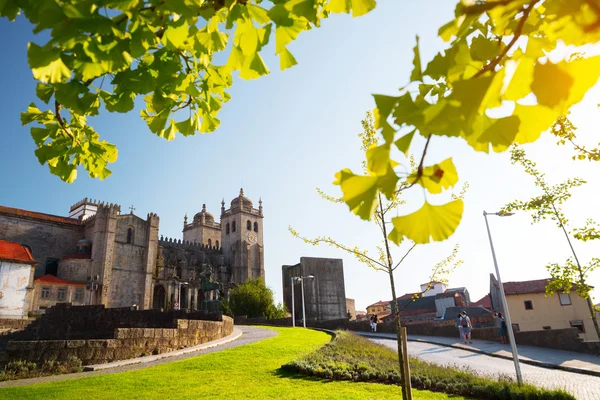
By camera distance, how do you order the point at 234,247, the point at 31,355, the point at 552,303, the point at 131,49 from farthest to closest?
1. the point at 234,247
2. the point at 552,303
3. the point at 31,355
4. the point at 131,49

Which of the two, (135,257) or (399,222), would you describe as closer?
(399,222)

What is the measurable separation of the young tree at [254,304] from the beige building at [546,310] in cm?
2739

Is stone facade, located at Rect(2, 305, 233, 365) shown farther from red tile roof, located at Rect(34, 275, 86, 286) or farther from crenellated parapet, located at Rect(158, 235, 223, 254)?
crenellated parapet, located at Rect(158, 235, 223, 254)

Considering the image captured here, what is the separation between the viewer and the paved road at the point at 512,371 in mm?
10593

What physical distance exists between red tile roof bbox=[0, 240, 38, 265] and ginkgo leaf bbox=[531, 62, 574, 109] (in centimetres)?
4119

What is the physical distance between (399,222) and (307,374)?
379 inches

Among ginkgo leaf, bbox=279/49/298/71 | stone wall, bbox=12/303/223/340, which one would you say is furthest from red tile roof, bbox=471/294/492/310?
ginkgo leaf, bbox=279/49/298/71

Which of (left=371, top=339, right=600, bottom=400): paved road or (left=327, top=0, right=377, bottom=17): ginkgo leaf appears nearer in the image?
(left=327, top=0, right=377, bottom=17): ginkgo leaf

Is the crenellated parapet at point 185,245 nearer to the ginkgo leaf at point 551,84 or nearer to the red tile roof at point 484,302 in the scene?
the red tile roof at point 484,302

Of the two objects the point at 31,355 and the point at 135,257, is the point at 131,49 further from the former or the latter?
the point at 135,257

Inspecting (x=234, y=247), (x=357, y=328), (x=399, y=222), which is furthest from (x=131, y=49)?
(x=234, y=247)

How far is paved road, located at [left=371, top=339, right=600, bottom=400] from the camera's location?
34.8 feet

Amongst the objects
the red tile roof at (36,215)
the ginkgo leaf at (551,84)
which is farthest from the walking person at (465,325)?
the red tile roof at (36,215)

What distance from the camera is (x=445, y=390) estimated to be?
917cm
